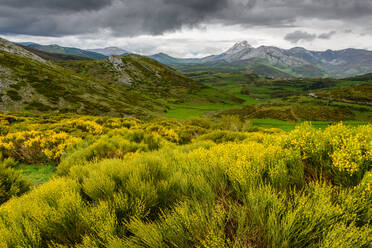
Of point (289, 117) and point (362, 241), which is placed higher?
point (362, 241)

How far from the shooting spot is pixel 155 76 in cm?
15438

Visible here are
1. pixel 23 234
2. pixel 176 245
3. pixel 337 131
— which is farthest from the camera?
pixel 337 131

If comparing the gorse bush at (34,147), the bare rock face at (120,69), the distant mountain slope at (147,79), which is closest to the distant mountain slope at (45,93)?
the gorse bush at (34,147)

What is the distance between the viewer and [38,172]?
22.5ft

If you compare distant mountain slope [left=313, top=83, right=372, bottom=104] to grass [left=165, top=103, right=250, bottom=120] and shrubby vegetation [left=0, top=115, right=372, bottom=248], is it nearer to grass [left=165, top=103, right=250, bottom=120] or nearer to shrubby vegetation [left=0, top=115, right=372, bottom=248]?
grass [left=165, top=103, right=250, bottom=120]

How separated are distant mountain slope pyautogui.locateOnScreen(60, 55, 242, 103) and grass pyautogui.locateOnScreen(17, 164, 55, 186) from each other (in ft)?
358

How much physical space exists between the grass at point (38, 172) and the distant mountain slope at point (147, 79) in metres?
109

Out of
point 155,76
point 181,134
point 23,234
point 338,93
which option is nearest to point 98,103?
point 181,134

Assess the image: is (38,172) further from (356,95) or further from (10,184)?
(356,95)

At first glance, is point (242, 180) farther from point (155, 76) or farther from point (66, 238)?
point (155, 76)

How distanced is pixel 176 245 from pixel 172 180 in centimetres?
128

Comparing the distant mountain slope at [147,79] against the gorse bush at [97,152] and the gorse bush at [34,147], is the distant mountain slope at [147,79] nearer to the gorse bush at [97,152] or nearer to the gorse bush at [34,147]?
the gorse bush at [34,147]

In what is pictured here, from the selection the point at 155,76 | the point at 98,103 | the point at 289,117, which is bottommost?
the point at 289,117

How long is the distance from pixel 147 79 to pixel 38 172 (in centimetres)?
14697
